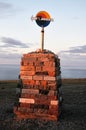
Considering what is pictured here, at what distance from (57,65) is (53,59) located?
0.76 meters

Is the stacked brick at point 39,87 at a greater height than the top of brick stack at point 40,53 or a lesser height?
lesser

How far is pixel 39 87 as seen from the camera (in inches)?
659

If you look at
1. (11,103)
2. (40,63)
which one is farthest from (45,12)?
(11,103)

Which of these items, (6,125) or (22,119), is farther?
(22,119)

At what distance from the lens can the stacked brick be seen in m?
16.4

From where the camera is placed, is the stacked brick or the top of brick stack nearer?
the stacked brick

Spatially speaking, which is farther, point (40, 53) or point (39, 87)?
point (40, 53)

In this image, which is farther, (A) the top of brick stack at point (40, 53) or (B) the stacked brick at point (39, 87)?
(A) the top of brick stack at point (40, 53)

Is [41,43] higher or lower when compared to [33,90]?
higher

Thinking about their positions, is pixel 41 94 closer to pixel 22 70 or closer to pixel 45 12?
pixel 22 70

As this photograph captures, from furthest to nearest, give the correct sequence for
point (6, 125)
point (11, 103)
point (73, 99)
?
point (73, 99)
point (11, 103)
point (6, 125)

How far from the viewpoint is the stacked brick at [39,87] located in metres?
→ 16.4

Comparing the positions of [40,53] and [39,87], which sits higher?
[40,53]

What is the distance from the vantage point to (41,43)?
57.4 feet
